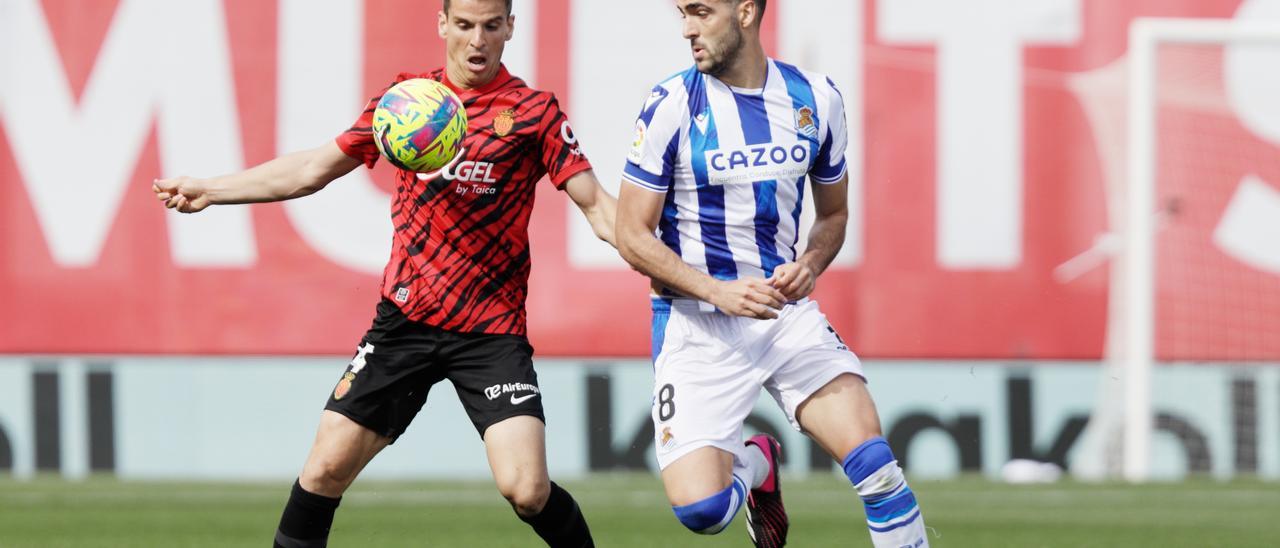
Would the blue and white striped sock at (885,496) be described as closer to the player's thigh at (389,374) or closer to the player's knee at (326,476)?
the player's thigh at (389,374)

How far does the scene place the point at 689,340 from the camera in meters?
5.70

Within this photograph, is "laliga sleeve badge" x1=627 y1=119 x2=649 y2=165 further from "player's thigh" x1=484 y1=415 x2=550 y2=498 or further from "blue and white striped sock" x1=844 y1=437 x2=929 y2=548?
"blue and white striped sock" x1=844 y1=437 x2=929 y2=548

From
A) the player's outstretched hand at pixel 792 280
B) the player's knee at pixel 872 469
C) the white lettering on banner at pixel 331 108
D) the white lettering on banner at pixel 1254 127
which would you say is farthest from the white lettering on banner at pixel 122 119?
the player's knee at pixel 872 469

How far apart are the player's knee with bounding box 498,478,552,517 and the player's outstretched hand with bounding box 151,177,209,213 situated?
1.45 meters

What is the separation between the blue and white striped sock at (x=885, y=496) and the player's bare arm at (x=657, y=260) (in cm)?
55

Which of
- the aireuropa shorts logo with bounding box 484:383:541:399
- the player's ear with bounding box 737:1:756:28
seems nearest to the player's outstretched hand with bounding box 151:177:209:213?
the aireuropa shorts logo with bounding box 484:383:541:399

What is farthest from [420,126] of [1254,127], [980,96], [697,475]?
[1254,127]

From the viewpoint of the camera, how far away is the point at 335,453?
5.58 metres

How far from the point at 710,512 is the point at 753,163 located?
116cm

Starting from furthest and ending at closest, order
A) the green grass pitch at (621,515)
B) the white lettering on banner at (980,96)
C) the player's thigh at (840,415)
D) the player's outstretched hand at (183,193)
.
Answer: the white lettering on banner at (980,96), the green grass pitch at (621,515), the player's outstretched hand at (183,193), the player's thigh at (840,415)

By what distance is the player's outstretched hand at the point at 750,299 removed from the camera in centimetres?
534

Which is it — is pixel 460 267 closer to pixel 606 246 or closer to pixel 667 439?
pixel 667 439

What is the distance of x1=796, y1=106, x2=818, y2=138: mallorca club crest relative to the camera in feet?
18.4

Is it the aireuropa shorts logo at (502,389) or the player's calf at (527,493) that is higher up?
the aireuropa shorts logo at (502,389)
